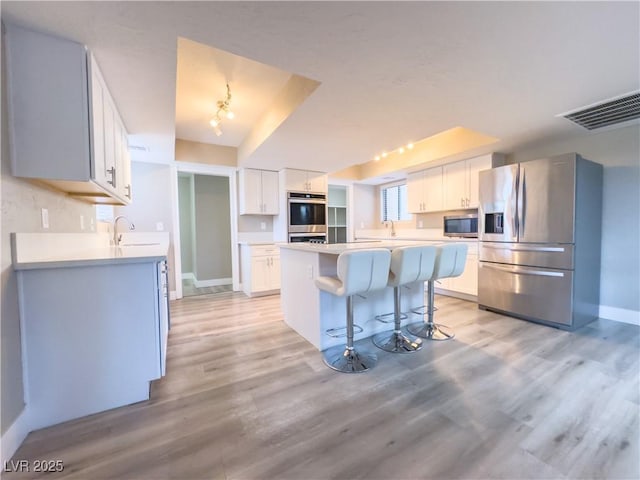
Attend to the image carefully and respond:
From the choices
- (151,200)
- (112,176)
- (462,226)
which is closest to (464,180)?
(462,226)

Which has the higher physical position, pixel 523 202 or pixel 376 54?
pixel 376 54

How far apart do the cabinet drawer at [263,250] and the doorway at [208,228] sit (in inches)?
59.5

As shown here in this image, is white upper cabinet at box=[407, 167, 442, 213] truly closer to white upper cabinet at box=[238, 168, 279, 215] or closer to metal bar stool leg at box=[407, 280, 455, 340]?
metal bar stool leg at box=[407, 280, 455, 340]

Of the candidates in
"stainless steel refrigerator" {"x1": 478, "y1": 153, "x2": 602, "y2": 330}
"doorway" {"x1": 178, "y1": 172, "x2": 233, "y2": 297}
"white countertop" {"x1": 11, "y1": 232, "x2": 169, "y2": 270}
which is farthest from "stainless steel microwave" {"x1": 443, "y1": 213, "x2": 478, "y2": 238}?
"doorway" {"x1": 178, "y1": 172, "x2": 233, "y2": 297}

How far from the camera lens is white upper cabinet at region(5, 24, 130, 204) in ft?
4.65

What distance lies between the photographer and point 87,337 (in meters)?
1.57

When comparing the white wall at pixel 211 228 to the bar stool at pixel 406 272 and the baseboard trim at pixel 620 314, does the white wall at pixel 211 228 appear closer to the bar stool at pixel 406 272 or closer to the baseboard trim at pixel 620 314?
the bar stool at pixel 406 272

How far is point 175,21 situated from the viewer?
1379mm

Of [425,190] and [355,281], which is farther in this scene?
[425,190]

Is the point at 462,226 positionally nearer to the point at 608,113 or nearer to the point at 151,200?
the point at 608,113

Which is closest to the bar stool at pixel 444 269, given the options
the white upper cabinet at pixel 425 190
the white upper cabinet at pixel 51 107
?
the white upper cabinet at pixel 425 190

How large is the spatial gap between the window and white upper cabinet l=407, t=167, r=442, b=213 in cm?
75

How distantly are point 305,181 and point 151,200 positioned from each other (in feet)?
8.19

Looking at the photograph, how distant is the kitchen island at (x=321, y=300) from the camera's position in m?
2.47
